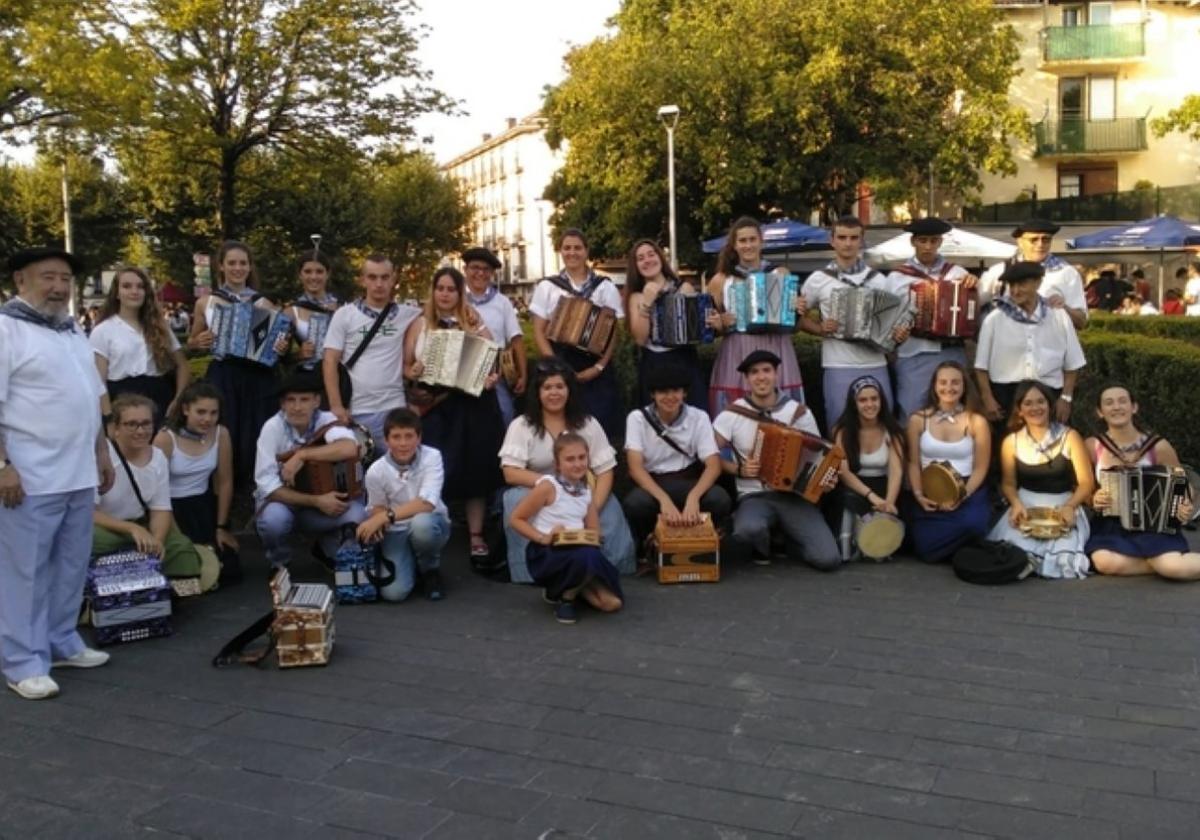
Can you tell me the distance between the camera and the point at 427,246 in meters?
55.4

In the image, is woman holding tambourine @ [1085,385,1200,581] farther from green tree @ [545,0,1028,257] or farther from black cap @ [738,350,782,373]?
green tree @ [545,0,1028,257]

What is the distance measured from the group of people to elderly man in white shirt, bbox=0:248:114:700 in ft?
2.72

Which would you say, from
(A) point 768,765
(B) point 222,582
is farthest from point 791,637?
(B) point 222,582

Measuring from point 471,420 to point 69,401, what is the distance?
2.99 meters

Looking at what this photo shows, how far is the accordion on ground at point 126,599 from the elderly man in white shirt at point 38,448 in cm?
52

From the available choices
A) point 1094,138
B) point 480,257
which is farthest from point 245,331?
point 1094,138

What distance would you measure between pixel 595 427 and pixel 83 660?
10.8 feet

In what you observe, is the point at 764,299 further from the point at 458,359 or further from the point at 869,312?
the point at 458,359

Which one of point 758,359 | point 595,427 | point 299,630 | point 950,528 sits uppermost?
point 758,359

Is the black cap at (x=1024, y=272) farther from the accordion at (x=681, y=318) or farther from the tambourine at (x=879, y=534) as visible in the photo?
the accordion at (x=681, y=318)

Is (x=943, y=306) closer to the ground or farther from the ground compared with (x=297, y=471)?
farther from the ground

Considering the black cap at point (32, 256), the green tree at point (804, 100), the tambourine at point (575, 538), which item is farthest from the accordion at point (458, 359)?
the green tree at point (804, 100)

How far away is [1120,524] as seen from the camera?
7.05m

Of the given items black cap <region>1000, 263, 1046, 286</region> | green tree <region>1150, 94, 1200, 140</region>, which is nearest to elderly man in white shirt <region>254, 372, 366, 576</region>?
black cap <region>1000, 263, 1046, 286</region>
